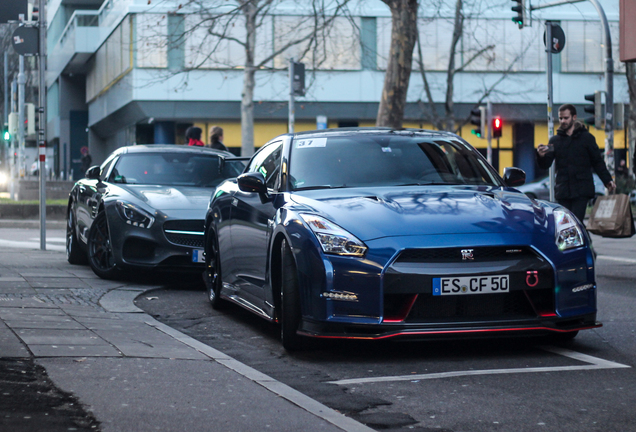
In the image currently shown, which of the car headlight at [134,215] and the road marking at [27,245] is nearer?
the car headlight at [134,215]

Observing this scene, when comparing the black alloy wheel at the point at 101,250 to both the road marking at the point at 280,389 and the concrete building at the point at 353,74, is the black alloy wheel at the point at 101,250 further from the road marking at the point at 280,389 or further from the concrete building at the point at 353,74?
the concrete building at the point at 353,74

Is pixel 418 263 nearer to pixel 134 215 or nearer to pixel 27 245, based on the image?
pixel 134 215

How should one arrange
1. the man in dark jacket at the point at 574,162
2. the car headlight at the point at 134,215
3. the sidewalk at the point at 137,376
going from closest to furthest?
the sidewalk at the point at 137,376 → the car headlight at the point at 134,215 → the man in dark jacket at the point at 574,162

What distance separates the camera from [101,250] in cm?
1060

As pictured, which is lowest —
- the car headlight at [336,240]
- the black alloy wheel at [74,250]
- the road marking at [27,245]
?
the road marking at [27,245]

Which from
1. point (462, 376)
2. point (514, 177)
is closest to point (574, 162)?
point (514, 177)

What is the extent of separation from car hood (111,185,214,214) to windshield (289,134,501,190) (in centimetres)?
307

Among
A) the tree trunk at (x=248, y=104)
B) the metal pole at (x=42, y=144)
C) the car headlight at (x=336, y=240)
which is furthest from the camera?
the tree trunk at (x=248, y=104)

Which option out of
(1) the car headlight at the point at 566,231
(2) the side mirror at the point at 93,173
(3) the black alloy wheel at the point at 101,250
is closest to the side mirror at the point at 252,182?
(1) the car headlight at the point at 566,231

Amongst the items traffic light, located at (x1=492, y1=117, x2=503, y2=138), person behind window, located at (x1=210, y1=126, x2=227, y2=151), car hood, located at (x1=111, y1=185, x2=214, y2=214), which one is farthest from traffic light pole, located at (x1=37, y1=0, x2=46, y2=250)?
traffic light, located at (x1=492, y1=117, x2=503, y2=138)

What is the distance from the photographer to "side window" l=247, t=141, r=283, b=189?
23.9 ft

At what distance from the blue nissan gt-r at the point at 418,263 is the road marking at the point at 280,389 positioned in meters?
0.48

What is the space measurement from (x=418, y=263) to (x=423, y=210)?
465mm

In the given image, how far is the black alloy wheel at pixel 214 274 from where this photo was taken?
8375mm
